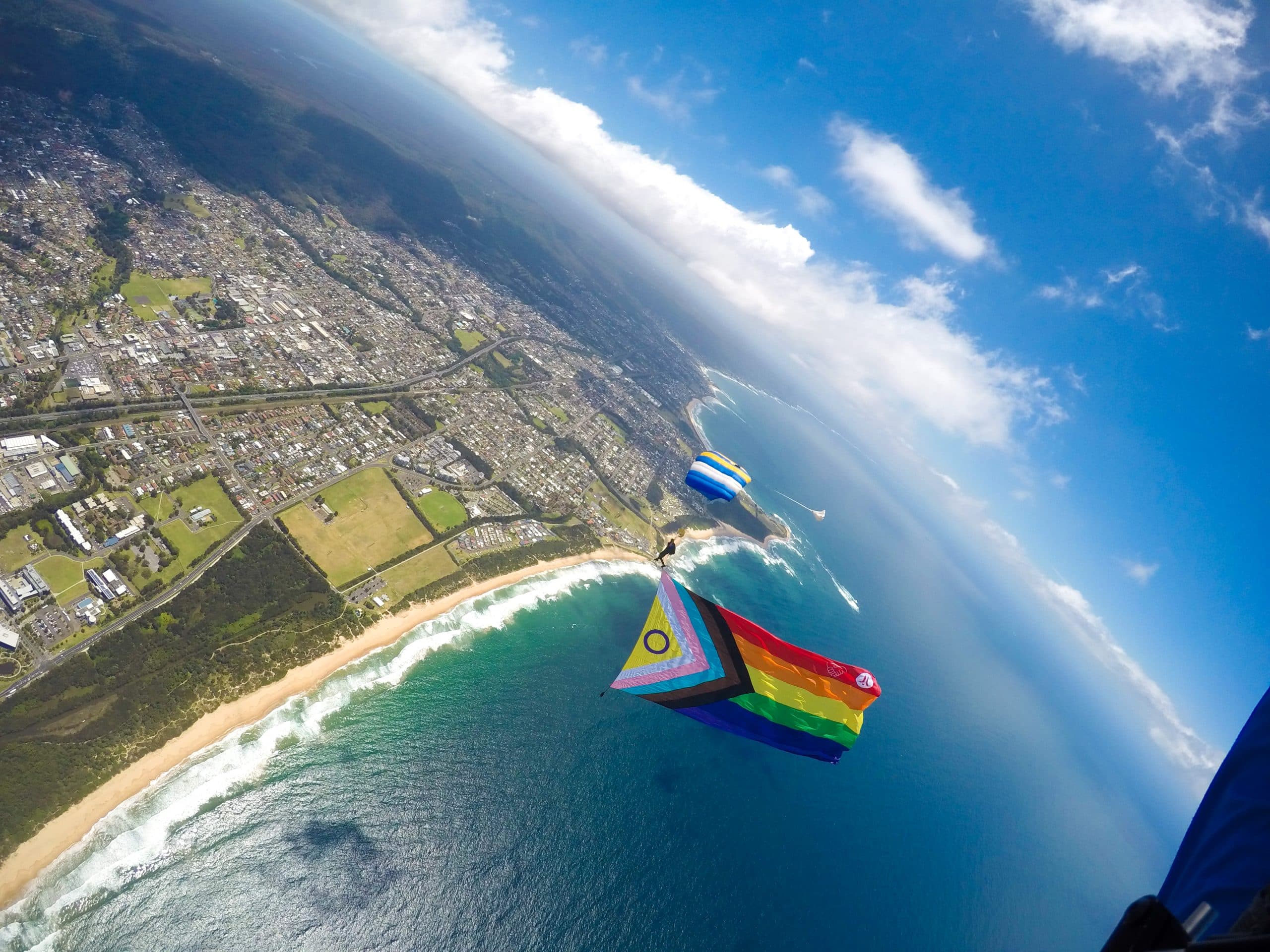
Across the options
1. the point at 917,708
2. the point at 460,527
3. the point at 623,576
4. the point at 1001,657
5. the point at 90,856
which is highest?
the point at 1001,657

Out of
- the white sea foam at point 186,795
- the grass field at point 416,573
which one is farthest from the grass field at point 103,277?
the white sea foam at point 186,795

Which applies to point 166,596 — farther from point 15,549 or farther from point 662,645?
point 662,645

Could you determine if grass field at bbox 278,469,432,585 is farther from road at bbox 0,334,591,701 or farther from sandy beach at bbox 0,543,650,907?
sandy beach at bbox 0,543,650,907

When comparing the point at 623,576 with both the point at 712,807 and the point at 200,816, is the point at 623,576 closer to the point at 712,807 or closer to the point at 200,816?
the point at 712,807

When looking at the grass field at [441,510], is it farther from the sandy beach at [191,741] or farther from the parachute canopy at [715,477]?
the parachute canopy at [715,477]

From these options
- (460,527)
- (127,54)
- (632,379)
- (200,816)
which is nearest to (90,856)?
(200,816)

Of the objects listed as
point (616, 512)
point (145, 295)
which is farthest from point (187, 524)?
point (616, 512)
